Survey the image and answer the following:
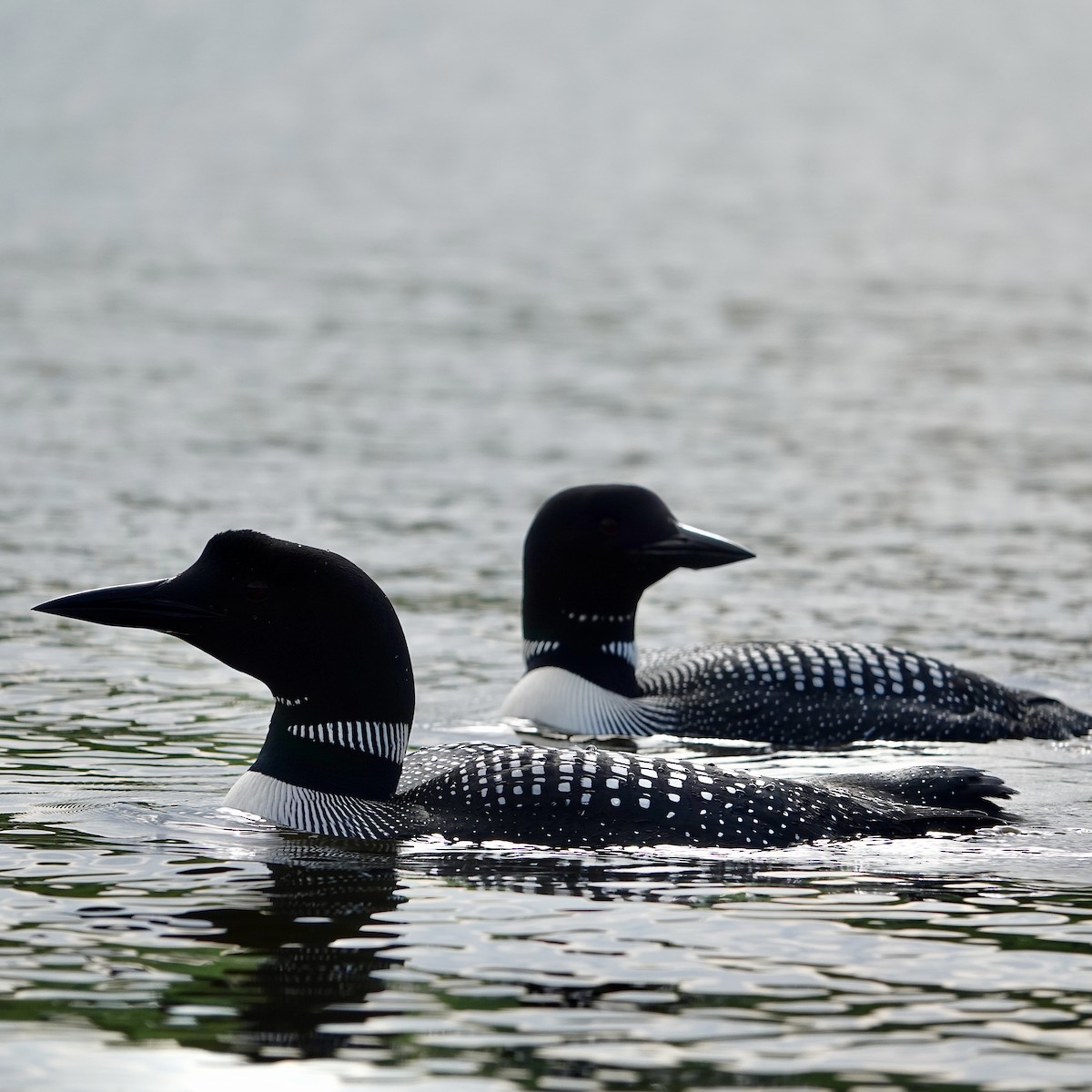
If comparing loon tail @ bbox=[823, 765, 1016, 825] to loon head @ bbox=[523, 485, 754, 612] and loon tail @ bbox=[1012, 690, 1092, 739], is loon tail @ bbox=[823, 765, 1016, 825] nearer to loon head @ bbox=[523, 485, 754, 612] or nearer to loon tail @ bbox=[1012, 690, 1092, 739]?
loon tail @ bbox=[1012, 690, 1092, 739]

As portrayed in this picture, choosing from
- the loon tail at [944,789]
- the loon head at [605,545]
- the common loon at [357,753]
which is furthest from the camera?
the loon head at [605,545]

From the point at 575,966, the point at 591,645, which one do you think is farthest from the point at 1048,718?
the point at 575,966

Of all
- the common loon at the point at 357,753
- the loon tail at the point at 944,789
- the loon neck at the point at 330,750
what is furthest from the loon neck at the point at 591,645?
the loon neck at the point at 330,750

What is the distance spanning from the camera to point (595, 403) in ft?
55.1

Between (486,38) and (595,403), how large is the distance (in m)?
42.5

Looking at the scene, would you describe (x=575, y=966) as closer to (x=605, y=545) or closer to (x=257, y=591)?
(x=257, y=591)

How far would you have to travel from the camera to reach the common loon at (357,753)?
6.27 metres

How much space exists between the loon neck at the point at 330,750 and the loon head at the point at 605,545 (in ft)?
8.13

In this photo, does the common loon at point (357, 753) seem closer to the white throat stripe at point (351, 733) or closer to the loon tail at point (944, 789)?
the white throat stripe at point (351, 733)

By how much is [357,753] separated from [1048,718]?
9.82ft

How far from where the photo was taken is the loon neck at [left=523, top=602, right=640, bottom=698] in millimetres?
8742

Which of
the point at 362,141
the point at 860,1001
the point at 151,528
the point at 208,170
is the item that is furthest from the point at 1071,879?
the point at 362,141

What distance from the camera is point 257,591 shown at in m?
6.32

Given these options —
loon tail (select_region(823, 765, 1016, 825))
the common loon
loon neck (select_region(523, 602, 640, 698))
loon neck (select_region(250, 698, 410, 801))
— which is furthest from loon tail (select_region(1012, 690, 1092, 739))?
loon neck (select_region(250, 698, 410, 801))
